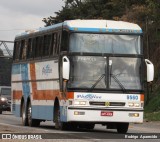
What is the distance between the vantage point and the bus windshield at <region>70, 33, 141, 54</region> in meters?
26.3

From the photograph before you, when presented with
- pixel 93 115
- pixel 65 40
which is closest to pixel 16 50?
pixel 65 40

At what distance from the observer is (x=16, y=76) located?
34531mm

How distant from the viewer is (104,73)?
85.6ft

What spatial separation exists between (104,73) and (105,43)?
3.62ft

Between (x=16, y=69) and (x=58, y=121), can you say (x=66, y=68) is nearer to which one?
(x=58, y=121)

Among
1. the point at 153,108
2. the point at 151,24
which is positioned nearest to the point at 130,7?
the point at 151,24

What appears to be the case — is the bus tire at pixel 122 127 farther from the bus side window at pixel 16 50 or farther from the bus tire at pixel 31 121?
the bus side window at pixel 16 50

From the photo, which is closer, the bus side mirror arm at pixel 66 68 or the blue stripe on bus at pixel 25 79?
the bus side mirror arm at pixel 66 68

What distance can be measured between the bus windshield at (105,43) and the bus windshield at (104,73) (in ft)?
0.93

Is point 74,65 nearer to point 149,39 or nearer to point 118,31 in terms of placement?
point 118,31

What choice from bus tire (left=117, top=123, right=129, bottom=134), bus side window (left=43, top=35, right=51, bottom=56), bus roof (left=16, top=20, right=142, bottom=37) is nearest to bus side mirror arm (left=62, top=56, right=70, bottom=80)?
bus roof (left=16, top=20, right=142, bottom=37)

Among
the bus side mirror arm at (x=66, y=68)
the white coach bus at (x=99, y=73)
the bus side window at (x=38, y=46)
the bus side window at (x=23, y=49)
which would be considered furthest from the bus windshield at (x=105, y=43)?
the bus side window at (x=23, y=49)

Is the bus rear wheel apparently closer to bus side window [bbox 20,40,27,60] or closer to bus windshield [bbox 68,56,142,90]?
bus windshield [bbox 68,56,142,90]

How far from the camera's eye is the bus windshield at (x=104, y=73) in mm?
25984
